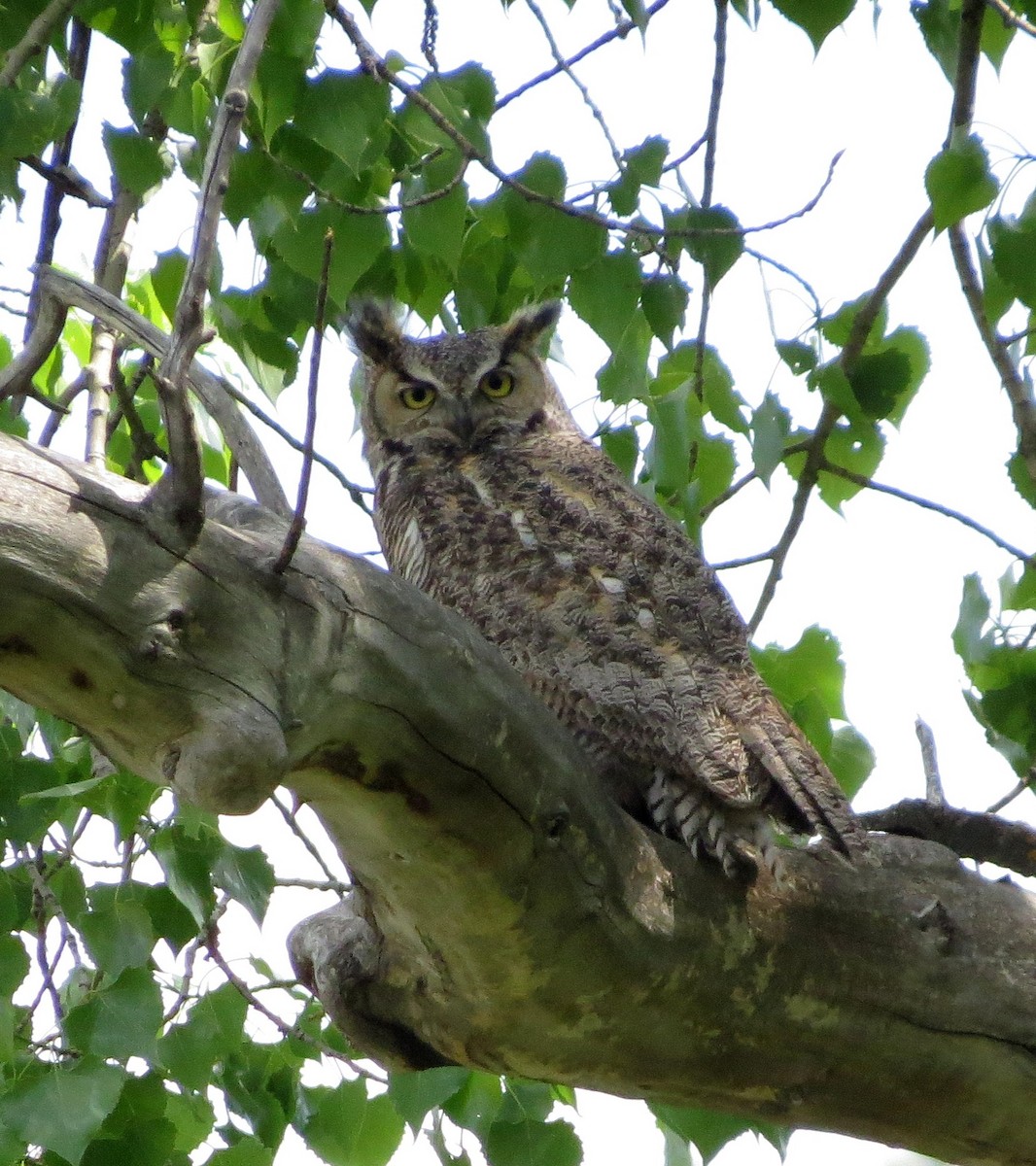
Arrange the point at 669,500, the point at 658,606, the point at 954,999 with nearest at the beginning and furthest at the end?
1. the point at 954,999
2. the point at 658,606
3. the point at 669,500

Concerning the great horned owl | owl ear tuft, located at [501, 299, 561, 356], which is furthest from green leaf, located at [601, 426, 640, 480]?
owl ear tuft, located at [501, 299, 561, 356]

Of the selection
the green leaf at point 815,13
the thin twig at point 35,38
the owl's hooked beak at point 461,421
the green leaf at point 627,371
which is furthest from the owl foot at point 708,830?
the thin twig at point 35,38

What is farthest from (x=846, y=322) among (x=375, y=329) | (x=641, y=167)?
(x=375, y=329)

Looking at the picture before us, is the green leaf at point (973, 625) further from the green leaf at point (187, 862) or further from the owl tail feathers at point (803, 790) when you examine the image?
the green leaf at point (187, 862)

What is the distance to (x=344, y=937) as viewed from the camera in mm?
1874

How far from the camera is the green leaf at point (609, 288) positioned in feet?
7.08

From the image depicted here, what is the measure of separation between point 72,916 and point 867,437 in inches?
Result: 65.8

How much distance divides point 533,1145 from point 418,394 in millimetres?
1756

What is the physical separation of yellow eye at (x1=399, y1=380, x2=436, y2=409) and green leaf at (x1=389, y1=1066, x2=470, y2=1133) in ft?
5.60

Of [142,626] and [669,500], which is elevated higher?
[669,500]

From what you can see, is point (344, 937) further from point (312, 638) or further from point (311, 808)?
point (312, 638)

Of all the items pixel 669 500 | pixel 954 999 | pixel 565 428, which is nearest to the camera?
pixel 954 999

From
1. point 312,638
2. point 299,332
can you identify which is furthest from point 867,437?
point 312,638

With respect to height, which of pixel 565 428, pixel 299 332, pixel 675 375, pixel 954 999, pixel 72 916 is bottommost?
pixel 72 916
